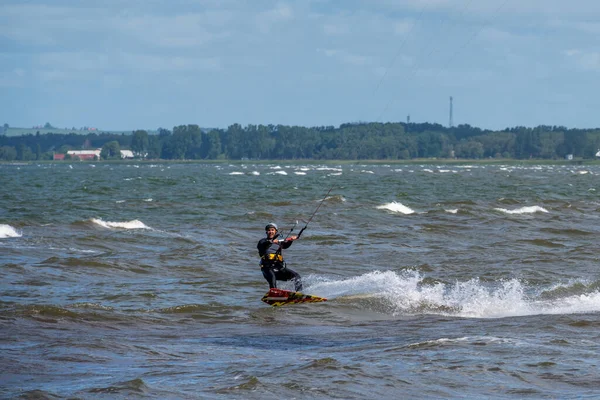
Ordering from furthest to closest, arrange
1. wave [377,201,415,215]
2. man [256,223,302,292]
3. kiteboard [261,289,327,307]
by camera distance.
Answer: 1. wave [377,201,415,215]
2. man [256,223,302,292]
3. kiteboard [261,289,327,307]

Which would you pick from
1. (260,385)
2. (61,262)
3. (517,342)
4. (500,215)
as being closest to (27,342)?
(260,385)

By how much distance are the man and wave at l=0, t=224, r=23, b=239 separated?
1389 centimetres

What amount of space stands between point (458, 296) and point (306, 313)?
3358mm

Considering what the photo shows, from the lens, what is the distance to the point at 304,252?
26.4m

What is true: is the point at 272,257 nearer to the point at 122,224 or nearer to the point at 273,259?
the point at 273,259

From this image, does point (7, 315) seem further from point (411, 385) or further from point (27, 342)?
point (411, 385)

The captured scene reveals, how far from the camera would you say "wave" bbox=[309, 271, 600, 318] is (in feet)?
55.4

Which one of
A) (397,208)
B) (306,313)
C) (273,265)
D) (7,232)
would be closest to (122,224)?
(7,232)

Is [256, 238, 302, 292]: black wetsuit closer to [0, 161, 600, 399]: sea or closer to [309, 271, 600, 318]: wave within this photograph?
[0, 161, 600, 399]: sea

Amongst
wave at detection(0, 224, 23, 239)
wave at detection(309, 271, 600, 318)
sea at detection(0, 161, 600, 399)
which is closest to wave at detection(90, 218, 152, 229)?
sea at detection(0, 161, 600, 399)

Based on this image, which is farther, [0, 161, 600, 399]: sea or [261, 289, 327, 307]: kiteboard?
[261, 289, 327, 307]: kiteboard

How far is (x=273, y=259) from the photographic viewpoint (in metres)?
17.8

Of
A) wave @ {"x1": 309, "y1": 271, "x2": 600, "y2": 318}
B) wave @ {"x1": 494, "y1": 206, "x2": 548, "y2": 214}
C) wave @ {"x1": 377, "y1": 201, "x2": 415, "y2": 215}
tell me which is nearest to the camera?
wave @ {"x1": 309, "y1": 271, "x2": 600, "y2": 318}

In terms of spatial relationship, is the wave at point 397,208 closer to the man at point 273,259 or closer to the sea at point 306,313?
the sea at point 306,313
